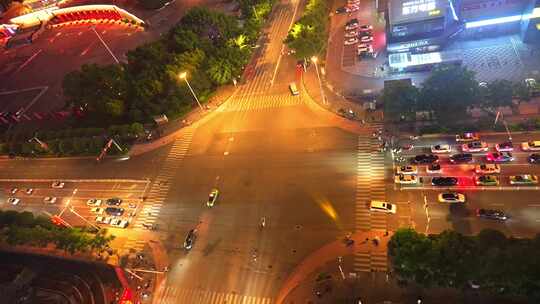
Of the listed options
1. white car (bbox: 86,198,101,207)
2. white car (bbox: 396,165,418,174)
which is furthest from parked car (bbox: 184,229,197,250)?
white car (bbox: 396,165,418,174)

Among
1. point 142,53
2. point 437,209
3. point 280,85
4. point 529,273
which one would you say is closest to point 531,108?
point 437,209

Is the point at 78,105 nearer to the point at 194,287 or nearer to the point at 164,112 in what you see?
the point at 164,112

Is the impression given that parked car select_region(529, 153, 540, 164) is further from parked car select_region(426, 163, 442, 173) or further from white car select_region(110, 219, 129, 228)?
white car select_region(110, 219, 129, 228)

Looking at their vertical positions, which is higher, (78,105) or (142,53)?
(142,53)

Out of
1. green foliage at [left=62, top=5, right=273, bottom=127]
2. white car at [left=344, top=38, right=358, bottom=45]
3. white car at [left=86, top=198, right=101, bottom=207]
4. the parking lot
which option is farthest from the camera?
white car at [left=344, top=38, right=358, bottom=45]

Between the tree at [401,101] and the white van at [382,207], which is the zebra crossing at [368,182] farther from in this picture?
the tree at [401,101]

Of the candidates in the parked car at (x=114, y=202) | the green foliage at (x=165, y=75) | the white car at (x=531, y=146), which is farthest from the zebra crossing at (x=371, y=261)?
the green foliage at (x=165, y=75)
